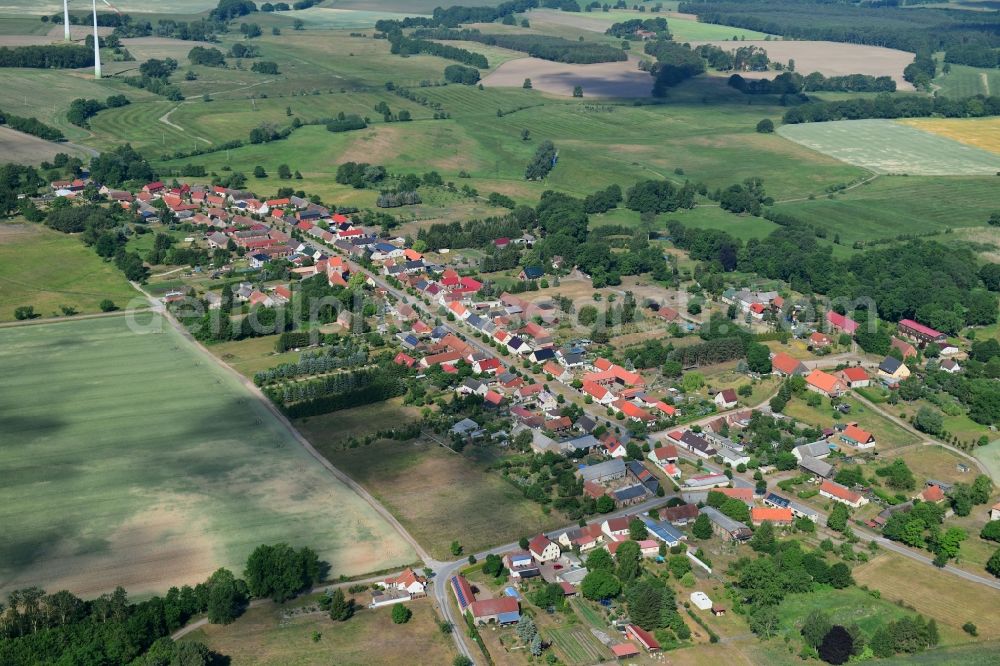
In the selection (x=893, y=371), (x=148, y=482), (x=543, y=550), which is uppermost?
(x=893, y=371)

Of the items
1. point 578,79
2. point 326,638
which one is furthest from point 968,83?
point 326,638

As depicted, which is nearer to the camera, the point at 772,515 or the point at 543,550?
the point at 543,550

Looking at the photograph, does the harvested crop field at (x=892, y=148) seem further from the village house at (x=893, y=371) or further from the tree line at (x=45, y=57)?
the tree line at (x=45, y=57)

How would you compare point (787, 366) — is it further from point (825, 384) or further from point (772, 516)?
point (772, 516)

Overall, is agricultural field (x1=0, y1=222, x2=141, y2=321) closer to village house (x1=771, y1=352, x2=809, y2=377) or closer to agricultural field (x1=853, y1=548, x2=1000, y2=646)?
village house (x1=771, y1=352, x2=809, y2=377)

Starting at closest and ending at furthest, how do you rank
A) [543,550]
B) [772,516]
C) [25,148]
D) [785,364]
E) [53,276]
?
[543,550], [772,516], [785,364], [53,276], [25,148]

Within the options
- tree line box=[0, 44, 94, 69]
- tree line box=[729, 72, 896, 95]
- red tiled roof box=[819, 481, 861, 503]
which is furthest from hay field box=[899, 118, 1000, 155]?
tree line box=[0, 44, 94, 69]
